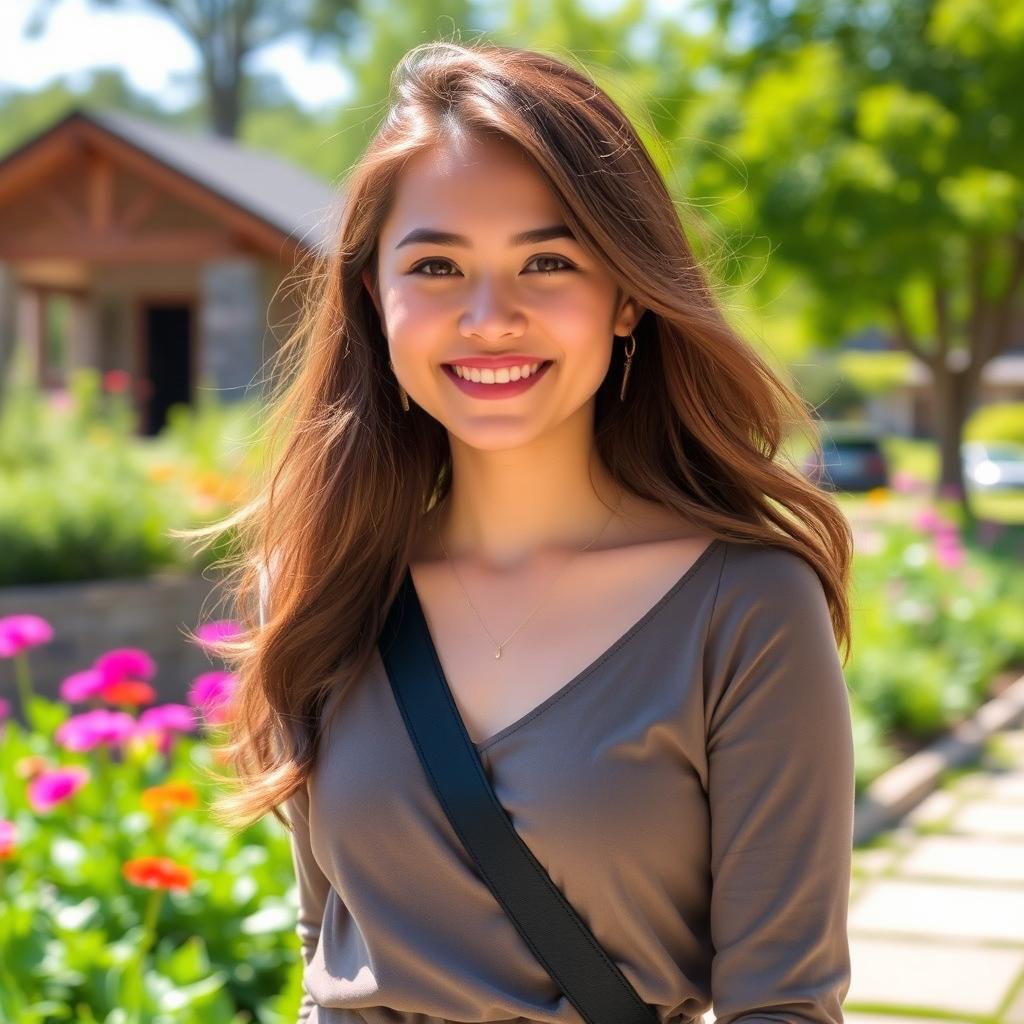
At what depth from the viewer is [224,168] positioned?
63.0 feet

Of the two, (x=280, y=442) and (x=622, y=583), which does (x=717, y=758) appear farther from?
(x=280, y=442)

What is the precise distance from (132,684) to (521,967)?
2680 mm

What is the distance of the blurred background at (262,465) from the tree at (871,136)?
1.4 inches

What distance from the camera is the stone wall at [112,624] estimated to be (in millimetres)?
7543

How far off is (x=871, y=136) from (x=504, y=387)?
14299 mm

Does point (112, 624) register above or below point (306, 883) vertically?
below

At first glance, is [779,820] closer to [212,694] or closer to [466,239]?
[466,239]

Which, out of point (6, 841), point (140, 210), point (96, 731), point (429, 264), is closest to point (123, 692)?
point (96, 731)

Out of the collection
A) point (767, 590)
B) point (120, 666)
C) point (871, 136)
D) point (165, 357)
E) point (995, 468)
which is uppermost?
point (871, 136)

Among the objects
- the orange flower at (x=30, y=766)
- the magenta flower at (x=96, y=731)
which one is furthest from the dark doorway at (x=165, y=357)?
the magenta flower at (x=96, y=731)

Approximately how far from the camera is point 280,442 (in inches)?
96.0

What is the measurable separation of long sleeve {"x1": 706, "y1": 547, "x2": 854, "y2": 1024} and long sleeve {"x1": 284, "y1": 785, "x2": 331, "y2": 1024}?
630 millimetres

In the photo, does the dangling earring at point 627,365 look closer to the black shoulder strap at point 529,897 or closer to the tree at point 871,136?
the black shoulder strap at point 529,897

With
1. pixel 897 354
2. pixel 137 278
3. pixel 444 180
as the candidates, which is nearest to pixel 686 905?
pixel 444 180
